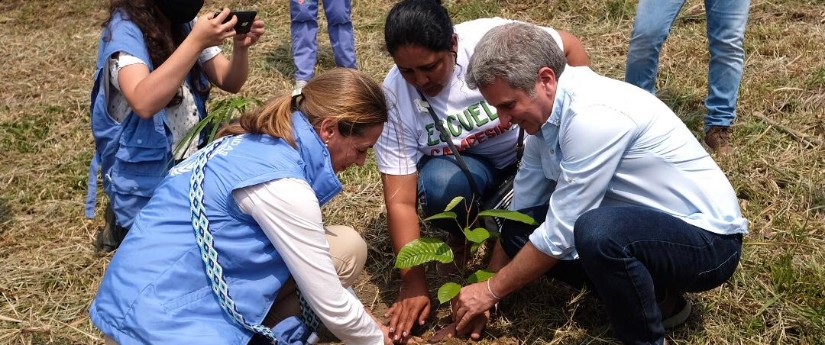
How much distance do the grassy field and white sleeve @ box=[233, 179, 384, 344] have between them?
2.39 ft

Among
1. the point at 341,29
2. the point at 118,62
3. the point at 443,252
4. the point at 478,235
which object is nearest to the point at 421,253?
the point at 443,252

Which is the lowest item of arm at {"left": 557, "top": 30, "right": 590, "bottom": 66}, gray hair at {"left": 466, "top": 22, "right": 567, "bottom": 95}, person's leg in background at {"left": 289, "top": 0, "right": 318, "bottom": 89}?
person's leg in background at {"left": 289, "top": 0, "right": 318, "bottom": 89}

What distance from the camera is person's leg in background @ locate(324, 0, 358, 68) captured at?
501 cm

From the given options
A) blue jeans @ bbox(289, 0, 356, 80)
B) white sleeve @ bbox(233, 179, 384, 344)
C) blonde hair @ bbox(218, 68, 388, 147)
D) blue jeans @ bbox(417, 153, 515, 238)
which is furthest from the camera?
blue jeans @ bbox(289, 0, 356, 80)

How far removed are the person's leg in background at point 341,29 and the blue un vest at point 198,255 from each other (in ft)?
9.49

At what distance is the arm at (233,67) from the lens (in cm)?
308

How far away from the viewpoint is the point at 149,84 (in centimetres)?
268

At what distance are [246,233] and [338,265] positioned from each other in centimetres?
53

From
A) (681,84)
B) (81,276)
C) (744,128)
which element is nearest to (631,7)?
(681,84)

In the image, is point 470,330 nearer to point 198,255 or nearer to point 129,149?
point 198,255

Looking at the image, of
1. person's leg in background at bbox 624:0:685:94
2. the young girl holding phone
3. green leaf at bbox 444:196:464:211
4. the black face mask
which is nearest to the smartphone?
the young girl holding phone

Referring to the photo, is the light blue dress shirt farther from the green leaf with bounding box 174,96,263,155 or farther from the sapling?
the green leaf with bounding box 174,96,263,155

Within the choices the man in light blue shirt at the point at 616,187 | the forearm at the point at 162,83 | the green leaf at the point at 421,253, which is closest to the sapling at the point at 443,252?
the green leaf at the point at 421,253

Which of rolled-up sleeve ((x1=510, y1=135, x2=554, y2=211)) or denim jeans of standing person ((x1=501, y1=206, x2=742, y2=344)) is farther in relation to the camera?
rolled-up sleeve ((x1=510, y1=135, x2=554, y2=211))
